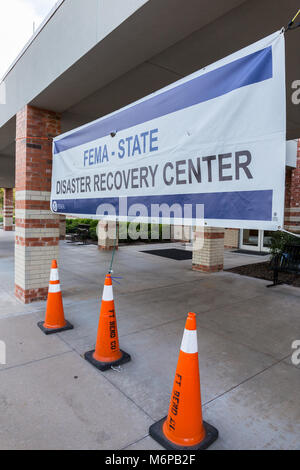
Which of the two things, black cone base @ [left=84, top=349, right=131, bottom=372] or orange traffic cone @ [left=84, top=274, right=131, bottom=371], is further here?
orange traffic cone @ [left=84, top=274, right=131, bottom=371]

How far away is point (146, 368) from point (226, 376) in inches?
31.7

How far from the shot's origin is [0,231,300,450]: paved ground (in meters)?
2.24

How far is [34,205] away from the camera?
5352mm

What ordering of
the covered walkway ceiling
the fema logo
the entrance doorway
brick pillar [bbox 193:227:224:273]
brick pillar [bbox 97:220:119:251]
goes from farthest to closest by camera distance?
1. the entrance doorway
2. brick pillar [bbox 97:220:119:251]
3. brick pillar [bbox 193:227:224:273]
4. the fema logo
5. the covered walkway ceiling

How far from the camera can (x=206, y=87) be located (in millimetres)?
2516

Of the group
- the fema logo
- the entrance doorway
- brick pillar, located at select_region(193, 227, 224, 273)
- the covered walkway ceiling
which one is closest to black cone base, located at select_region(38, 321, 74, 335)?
the fema logo

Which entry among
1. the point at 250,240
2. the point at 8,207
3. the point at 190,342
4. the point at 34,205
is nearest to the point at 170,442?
the point at 190,342

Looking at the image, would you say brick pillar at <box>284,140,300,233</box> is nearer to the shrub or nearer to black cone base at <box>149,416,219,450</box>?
the shrub

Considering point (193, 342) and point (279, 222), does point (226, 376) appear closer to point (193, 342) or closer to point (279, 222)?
point (193, 342)

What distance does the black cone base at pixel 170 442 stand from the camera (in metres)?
2.09

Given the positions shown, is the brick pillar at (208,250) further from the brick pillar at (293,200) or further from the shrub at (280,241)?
the brick pillar at (293,200)

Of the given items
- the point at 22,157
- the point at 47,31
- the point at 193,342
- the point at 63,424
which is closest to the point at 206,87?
the point at 193,342

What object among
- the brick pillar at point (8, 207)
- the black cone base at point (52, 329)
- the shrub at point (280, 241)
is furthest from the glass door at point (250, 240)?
the brick pillar at point (8, 207)

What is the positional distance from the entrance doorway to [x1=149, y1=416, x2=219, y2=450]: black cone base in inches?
449
